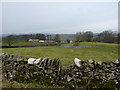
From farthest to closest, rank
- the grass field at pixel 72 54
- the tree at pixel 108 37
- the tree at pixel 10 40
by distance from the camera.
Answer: the tree at pixel 108 37, the tree at pixel 10 40, the grass field at pixel 72 54

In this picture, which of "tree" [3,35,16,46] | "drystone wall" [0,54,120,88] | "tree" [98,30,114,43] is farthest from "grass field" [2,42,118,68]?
"tree" [98,30,114,43]

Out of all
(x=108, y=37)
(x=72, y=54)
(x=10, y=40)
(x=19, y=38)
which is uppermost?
(x=108, y=37)

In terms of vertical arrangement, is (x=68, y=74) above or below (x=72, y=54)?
below

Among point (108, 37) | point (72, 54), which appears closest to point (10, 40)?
point (72, 54)

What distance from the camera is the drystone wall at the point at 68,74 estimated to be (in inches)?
135

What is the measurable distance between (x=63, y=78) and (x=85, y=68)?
1180mm

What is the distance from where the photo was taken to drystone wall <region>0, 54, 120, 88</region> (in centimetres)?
344

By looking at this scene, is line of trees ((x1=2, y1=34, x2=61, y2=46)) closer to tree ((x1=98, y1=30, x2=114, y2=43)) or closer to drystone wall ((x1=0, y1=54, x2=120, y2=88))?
drystone wall ((x1=0, y1=54, x2=120, y2=88))

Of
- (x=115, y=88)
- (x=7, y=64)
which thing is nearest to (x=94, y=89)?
(x=115, y=88)

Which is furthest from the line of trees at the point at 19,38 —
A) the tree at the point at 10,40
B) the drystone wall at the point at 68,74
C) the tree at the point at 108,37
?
the tree at the point at 108,37

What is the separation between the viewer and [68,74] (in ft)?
12.3

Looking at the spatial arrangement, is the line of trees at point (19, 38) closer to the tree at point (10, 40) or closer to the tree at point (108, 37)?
the tree at point (10, 40)

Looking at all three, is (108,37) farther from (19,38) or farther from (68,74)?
(19,38)

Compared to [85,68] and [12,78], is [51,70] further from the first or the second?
[12,78]
